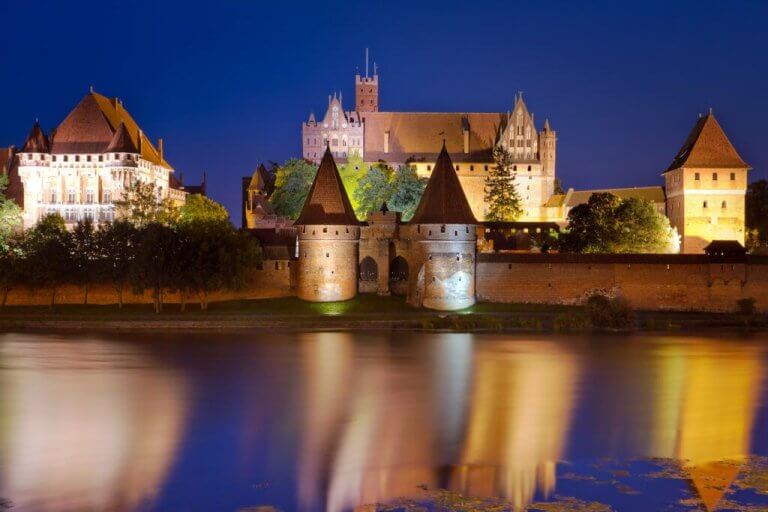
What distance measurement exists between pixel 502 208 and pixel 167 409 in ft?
158

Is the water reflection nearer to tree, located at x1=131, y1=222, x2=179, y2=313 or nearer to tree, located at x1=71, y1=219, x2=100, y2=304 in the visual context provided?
tree, located at x1=131, y1=222, x2=179, y2=313

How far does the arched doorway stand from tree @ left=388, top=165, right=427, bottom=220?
12358 mm

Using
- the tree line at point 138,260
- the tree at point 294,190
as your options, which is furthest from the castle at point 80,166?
the tree line at point 138,260

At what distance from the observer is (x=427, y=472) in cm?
1798

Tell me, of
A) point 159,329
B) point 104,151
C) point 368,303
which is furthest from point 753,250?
point 104,151

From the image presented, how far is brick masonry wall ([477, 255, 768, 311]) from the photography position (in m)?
46.2

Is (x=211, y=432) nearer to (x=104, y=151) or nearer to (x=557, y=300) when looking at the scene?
(x=557, y=300)

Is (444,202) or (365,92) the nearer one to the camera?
(444,202)

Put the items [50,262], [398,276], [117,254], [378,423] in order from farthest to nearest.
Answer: [398,276]
[117,254]
[50,262]
[378,423]

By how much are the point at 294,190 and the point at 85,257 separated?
2040 cm

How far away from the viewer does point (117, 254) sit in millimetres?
46375

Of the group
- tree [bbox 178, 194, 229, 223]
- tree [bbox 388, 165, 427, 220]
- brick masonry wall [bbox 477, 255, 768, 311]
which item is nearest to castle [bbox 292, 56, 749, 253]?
tree [bbox 388, 165, 427, 220]

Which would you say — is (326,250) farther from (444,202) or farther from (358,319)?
(444,202)

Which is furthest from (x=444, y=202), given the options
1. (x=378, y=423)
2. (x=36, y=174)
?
(x=36, y=174)
